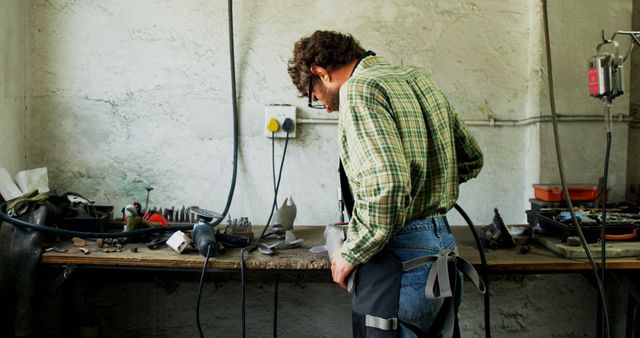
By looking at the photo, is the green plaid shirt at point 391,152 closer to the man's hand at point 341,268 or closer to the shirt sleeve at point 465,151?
the man's hand at point 341,268

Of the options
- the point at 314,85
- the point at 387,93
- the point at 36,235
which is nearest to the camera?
the point at 387,93

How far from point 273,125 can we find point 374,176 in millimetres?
1205

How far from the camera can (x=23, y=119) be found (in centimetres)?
229

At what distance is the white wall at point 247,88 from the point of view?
2.29 m

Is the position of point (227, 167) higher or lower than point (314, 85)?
lower

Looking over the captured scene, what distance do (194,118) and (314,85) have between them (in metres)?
0.93

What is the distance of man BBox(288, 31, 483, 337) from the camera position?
1186mm

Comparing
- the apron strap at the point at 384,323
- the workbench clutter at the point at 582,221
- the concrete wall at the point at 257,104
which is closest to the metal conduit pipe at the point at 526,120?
the concrete wall at the point at 257,104

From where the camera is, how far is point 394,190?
45.4 inches

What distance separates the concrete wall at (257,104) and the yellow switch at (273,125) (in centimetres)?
8

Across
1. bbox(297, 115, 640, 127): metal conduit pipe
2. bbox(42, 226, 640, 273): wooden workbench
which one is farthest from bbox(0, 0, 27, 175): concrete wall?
bbox(297, 115, 640, 127): metal conduit pipe

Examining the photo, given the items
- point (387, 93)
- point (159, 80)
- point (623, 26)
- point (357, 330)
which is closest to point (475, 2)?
point (623, 26)

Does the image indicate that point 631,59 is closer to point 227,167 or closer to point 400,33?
point 400,33

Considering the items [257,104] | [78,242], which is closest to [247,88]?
[257,104]
